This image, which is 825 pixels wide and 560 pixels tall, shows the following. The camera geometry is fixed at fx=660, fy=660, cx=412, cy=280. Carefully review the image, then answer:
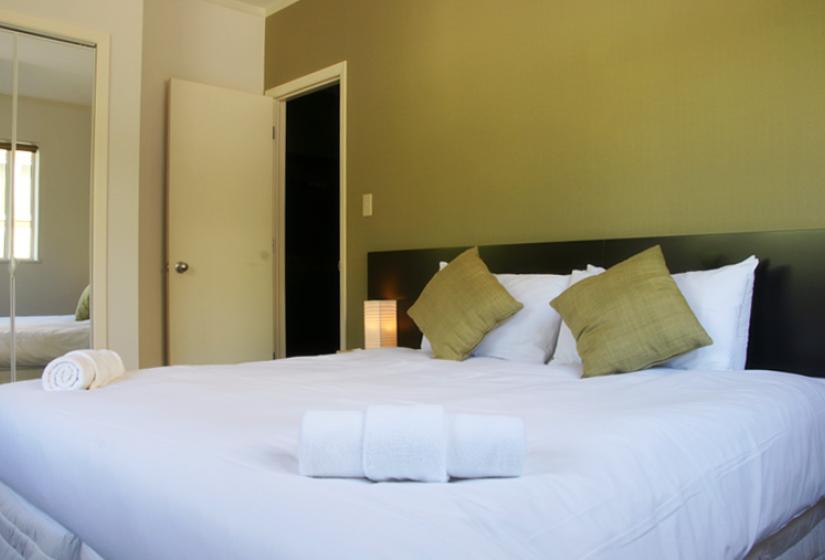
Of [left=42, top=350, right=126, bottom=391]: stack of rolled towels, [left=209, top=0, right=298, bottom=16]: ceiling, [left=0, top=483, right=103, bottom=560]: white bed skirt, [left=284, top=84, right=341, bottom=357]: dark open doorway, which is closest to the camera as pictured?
[left=0, top=483, right=103, bottom=560]: white bed skirt

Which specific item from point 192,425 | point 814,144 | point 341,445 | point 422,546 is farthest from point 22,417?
point 814,144

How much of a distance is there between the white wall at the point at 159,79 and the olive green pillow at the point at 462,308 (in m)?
2.25

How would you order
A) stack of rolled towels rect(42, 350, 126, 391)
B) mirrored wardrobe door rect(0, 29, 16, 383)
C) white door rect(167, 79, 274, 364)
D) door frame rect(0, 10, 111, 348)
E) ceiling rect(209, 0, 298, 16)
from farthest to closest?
→ ceiling rect(209, 0, 298, 16), white door rect(167, 79, 274, 364), door frame rect(0, 10, 111, 348), mirrored wardrobe door rect(0, 29, 16, 383), stack of rolled towels rect(42, 350, 126, 391)

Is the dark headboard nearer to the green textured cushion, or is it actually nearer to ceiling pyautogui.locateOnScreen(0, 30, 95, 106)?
the green textured cushion

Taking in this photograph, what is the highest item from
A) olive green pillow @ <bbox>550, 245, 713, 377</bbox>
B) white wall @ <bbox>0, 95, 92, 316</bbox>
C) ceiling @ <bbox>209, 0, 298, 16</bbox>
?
ceiling @ <bbox>209, 0, 298, 16</bbox>

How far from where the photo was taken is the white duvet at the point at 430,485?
927mm

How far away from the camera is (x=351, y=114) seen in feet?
14.0

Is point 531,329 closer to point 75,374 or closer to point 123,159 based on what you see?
point 75,374

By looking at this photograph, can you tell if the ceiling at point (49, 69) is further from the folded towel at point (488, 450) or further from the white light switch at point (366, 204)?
the folded towel at point (488, 450)

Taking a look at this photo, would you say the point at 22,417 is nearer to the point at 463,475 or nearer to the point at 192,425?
the point at 192,425

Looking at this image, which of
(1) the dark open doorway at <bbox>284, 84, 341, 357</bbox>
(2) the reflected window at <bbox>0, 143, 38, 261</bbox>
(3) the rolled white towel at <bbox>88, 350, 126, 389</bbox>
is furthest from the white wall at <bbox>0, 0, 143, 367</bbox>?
(1) the dark open doorway at <bbox>284, 84, 341, 357</bbox>

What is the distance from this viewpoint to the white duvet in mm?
927

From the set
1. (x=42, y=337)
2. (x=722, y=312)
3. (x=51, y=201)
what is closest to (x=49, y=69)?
(x=51, y=201)

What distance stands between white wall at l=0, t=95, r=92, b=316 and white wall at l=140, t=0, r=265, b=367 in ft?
2.39
